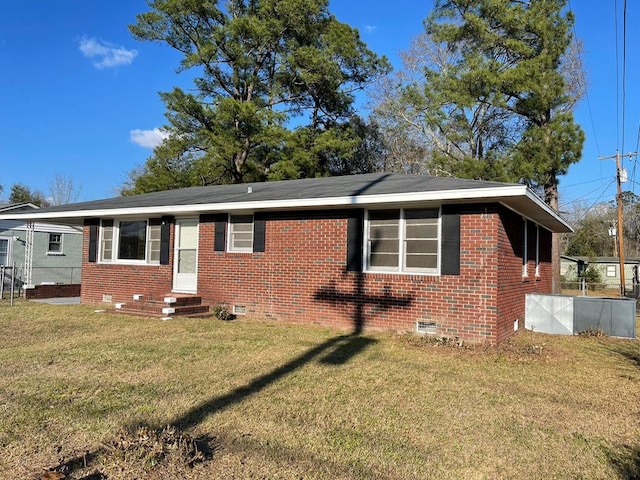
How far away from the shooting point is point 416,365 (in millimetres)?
6391

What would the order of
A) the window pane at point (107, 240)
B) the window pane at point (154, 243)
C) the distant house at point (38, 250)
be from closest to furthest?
the window pane at point (154, 243), the window pane at point (107, 240), the distant house at point (38, 250)

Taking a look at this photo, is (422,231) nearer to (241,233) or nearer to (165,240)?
(241,233)

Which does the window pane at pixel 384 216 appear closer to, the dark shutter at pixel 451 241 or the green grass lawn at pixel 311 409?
the dark shutter at pixel 451 241

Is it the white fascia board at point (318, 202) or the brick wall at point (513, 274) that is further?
the brick wall at point (513, 274)

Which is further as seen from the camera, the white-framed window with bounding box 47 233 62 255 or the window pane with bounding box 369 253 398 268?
the white-framed window with bounding box 47 233 62 255

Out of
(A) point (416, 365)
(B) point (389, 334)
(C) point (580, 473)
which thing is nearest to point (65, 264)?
(B) point (389, 334)

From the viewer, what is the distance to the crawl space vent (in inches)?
328

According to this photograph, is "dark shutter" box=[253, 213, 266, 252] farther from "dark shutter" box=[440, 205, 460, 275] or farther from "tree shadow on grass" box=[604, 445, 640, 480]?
"tree shadow on grass" box=[604, 445, 640, 480]

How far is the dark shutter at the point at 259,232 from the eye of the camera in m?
10.3

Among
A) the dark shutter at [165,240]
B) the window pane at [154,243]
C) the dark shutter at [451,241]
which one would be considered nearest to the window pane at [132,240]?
the window pane at [154,243]

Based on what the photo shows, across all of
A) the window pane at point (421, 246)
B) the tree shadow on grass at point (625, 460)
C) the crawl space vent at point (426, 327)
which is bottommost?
the tree shadow on grass at point (625, 460)

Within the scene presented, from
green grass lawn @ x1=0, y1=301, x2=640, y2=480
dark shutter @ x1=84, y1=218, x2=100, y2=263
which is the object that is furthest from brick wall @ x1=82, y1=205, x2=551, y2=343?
dark shutter @ x1=84, y1=218, x2=100, y2=263

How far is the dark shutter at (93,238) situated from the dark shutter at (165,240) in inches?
103

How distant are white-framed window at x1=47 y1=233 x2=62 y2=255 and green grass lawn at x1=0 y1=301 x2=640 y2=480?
13874 mm
